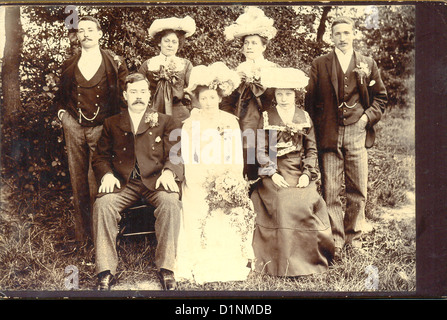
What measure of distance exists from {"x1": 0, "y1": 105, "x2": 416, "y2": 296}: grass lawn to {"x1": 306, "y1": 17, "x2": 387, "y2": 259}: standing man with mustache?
0.14m

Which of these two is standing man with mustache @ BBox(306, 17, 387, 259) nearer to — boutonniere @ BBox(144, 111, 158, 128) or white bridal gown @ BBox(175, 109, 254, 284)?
white bridal gown @ BBox(175, 109, 254, 284)

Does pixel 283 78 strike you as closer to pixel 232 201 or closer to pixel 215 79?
pixel 215 79

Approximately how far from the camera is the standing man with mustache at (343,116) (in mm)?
4922

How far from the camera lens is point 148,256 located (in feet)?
16.1

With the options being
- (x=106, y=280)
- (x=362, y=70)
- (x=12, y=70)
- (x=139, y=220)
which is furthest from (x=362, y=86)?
(x=12, y=70)

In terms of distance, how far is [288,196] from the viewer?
4855 mm

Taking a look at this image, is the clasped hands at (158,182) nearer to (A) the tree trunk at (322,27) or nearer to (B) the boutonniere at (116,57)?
(B) the boutonniere at (116,57)

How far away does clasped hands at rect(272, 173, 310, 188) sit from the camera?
4.86m

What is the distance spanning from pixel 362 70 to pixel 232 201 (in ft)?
5.89

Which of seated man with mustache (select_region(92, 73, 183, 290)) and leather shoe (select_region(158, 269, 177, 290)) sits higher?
seated man with mustache (select_region(92, 73, 183, 290))

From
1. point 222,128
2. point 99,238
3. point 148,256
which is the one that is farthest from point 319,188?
point 99,238

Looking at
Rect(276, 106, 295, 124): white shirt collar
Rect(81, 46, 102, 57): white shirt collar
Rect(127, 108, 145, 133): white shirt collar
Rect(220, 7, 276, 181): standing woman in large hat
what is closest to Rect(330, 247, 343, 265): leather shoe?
Rect(220, 7, 276, 181): standing woman in large hat

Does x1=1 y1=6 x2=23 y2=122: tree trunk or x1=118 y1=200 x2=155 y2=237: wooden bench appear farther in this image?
x1=1 y1=6 x2=23 y2=122: tree trunk

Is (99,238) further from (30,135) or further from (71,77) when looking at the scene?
(71,77)
